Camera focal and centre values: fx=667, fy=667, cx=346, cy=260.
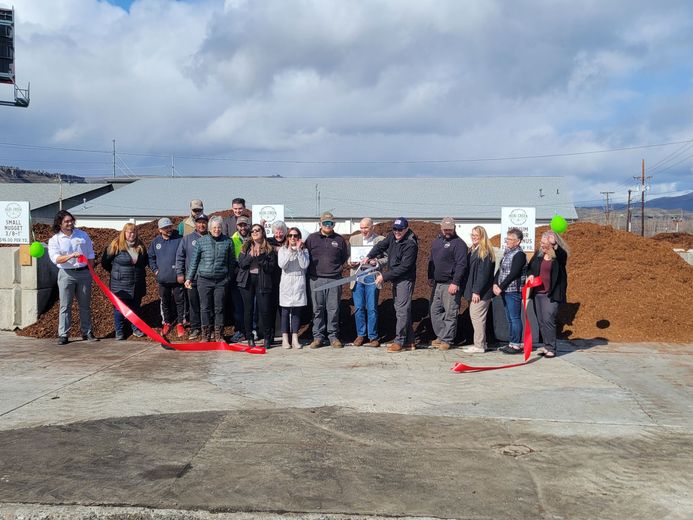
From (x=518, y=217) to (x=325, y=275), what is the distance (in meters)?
4.47

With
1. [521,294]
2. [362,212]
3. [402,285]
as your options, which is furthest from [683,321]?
[362,212]

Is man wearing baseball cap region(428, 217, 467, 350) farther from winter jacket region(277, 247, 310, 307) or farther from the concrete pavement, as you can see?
winter jacket region(277, 247, 310, 307)

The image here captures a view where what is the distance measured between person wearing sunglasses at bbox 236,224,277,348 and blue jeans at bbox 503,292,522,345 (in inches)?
136

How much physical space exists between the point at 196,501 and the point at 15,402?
11.3 ft

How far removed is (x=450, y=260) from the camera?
9641 millimetres

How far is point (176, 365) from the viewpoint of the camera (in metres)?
8.74

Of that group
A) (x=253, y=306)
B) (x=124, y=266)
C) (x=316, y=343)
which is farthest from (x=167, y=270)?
(x=316, y=343)

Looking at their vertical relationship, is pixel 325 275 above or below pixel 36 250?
below

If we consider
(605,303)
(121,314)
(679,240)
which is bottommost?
(121,314)

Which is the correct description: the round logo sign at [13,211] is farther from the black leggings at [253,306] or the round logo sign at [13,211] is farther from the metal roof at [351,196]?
the metal roof at [351,196]

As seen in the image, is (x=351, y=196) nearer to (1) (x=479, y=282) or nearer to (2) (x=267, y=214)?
(2) (x=267, y=214)

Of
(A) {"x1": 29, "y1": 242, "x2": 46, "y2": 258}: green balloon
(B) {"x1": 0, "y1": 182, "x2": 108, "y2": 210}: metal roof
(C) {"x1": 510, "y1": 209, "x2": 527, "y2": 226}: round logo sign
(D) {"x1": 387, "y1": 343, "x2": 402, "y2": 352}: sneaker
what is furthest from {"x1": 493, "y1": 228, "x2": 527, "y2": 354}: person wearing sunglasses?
(B) {"x1": 0, "y1": 182, "x2": 108, "y2": 210}: metal roof

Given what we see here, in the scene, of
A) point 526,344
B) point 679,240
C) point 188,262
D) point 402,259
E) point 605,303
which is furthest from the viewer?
point 679,240

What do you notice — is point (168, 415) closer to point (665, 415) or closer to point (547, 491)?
point (547, 491)
